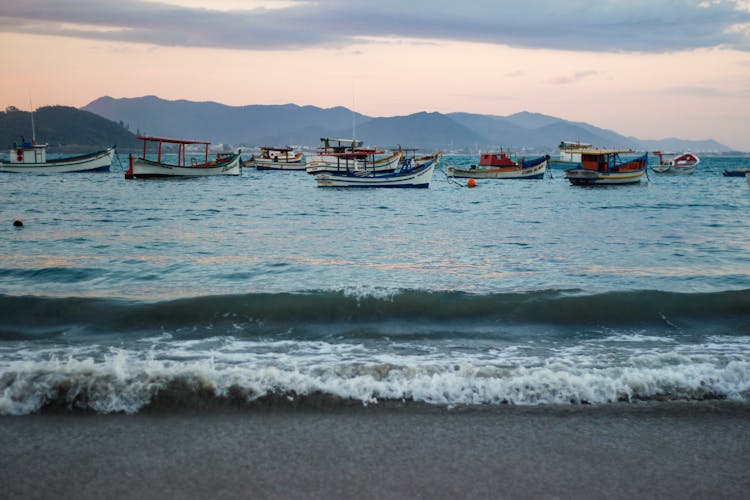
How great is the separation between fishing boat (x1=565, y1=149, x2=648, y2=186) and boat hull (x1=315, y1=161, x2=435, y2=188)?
13.2m

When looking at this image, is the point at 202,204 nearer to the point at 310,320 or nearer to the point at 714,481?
the point at 310,320

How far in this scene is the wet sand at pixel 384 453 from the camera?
389 centimetres

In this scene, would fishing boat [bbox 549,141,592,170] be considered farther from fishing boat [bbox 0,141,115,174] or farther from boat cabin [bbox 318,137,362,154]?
fishing boat [bbox 0,141,115,174]

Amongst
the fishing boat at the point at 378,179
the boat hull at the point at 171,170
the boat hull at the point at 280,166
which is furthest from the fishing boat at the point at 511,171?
the boat hull at the point at 280,166

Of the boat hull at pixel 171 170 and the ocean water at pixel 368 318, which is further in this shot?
the boat hull at pixel 171 170

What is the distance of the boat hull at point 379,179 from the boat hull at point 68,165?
34257mm

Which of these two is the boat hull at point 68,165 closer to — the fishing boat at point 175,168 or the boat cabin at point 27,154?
the boat cabin at point 27,154

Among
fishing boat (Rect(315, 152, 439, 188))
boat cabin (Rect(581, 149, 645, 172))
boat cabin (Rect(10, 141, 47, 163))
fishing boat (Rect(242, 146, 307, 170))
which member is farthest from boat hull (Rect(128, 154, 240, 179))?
boat cabin (Rect(581, 149, 645, 172))

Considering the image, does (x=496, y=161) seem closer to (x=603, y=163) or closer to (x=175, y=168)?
(x=603, y=163)

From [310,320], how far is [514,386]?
12.7 ft

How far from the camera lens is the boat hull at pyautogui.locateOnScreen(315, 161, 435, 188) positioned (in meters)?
46.8

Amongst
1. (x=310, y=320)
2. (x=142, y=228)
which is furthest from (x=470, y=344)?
(x=142, y=228)

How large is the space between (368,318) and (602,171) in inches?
1894

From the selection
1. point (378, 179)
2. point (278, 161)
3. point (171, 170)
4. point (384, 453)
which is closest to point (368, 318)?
point (384, 453)
